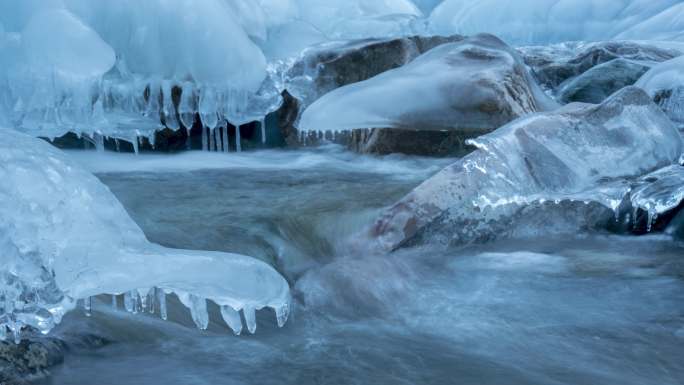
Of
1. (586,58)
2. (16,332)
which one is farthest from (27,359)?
(586,58)

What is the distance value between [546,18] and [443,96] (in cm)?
3310

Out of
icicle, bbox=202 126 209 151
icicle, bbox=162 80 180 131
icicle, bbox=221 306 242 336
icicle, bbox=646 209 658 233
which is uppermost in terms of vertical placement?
icicle, bbox=221 306 242 336

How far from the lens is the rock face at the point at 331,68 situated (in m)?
6.90

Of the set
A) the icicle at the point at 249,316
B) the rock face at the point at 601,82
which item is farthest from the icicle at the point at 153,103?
the rock face at the point at 601,82

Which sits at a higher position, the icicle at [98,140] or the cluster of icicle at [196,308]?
the cluster of icicle at [196,308]

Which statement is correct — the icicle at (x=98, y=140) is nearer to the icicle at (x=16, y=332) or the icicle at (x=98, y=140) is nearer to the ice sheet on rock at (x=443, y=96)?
the ice sheet on rock at (x=443, y=96)

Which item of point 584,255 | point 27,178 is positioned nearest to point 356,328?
point 27,178

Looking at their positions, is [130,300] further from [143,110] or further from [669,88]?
[669,88]

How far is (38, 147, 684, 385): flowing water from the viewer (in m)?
2.16

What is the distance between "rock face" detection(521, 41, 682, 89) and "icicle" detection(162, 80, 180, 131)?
5135mm

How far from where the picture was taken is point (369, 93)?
4918 millimetres

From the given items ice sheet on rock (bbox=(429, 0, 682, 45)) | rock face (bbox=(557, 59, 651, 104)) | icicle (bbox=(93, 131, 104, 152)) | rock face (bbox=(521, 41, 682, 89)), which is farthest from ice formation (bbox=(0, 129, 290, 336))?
ice sheet on rock (bbox=(429, 0, 682, 45))

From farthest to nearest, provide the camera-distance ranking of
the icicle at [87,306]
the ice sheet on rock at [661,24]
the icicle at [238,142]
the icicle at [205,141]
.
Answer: the ice sheet on rock at [661,24] → the icicle at [205,141] → the icicle at [238,142] → the icicle at [87,306]

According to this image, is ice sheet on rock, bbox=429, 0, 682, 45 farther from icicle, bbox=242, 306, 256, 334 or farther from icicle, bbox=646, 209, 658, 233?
icicle, bbox=242, 306, 256, 334
